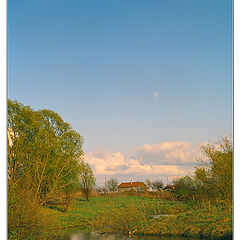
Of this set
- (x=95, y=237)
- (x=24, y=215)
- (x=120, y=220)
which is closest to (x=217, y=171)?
(x=120, y=220)

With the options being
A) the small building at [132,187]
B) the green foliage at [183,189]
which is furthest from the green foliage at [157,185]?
the green foliage at [183,189]

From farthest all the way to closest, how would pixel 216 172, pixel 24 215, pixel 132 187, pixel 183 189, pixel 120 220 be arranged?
1. pixel 183 189
2. pixel 132 187
3. pixel 120 220
4. pixel 216 172
5. pixel 24 215

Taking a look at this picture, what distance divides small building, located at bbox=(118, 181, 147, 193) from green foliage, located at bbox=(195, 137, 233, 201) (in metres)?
4.67

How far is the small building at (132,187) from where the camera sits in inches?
625

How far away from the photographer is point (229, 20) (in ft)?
23.3

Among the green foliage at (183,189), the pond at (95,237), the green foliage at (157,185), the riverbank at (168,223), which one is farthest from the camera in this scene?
the green foliage at (157,185)

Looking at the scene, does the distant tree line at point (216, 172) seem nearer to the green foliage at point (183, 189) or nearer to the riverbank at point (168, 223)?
the riverbank at point (168, 223)

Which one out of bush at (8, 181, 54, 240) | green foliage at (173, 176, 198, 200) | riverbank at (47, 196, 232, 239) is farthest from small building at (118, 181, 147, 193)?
bush at (8, 181, 54, 240)

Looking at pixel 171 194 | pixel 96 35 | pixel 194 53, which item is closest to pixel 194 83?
pixel 194 53

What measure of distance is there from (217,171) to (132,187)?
807 centimetres

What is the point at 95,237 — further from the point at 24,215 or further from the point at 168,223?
the point at 24,215

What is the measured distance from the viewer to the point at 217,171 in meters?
10.4

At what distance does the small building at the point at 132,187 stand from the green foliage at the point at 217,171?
4.67 metres
